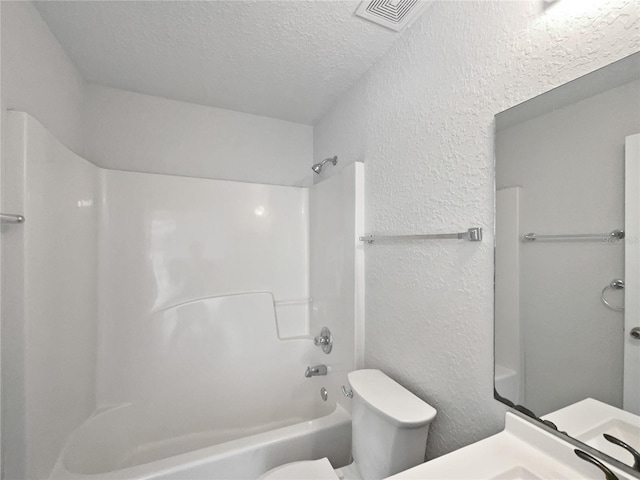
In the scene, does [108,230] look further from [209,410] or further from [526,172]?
[526,172]

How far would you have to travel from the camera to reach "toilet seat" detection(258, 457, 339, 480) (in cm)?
100

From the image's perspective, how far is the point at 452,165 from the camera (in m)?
0.99

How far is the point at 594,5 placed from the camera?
2.13 feet

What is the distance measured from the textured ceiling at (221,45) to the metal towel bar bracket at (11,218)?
906mm

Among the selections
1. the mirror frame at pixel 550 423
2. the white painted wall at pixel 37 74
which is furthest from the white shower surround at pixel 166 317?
the mirror frame at pixel 550 423

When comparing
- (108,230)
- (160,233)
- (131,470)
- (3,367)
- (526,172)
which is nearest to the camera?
(526,172)

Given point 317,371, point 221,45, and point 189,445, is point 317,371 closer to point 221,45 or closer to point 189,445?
point 189,445

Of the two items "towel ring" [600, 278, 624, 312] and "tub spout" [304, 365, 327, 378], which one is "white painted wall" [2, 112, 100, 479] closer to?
"tub spout" [304, 365, 327, 378]

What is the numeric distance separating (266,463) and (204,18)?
1.96m

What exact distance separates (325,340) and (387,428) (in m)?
0.86

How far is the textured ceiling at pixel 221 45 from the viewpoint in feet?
3.71

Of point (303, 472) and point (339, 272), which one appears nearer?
point (303, 472)

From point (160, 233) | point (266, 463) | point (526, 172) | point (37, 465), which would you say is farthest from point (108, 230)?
point (526, 172)

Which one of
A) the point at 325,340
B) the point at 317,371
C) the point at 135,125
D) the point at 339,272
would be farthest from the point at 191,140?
the point at 317,371
